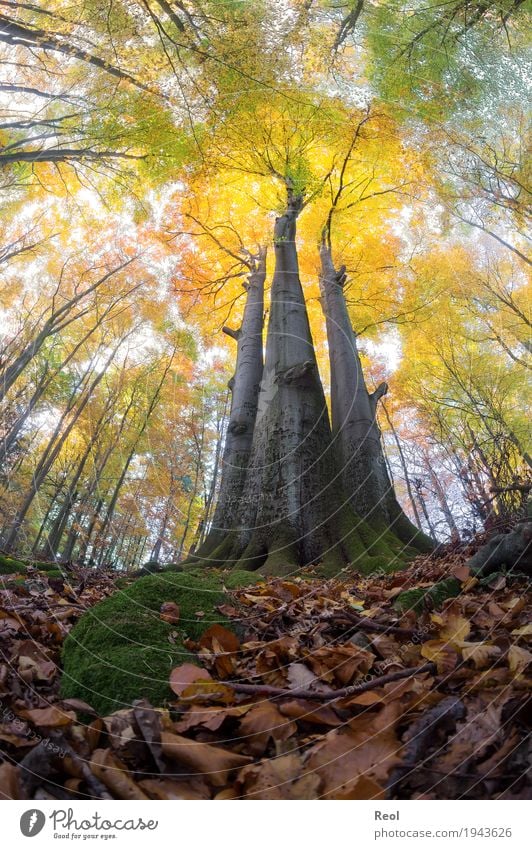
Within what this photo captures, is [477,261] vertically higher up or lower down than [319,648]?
higher up

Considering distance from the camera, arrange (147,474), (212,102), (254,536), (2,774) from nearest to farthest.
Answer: (2,774), (212,102), (254,536), (147,474)

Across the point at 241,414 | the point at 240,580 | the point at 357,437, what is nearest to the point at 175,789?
the point at 240,580

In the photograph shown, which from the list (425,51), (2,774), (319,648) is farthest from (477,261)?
(2,774)

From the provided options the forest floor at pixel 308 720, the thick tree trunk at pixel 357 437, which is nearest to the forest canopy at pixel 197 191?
the thick tree trunk at pixel 357 437

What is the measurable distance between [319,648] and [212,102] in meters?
4.02

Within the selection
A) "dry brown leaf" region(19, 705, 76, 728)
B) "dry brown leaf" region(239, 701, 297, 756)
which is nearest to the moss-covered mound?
"dry brown leaf" region(19, 705, 76, 728)

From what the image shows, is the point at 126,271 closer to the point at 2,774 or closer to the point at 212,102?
the point at 212,102

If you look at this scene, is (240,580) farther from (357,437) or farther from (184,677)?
(357,437)

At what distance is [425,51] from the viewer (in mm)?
3055

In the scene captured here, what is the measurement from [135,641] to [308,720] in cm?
65

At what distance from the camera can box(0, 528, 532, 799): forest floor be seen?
25.1 inches

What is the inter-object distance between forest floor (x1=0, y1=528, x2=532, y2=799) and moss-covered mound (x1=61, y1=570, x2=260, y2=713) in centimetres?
6

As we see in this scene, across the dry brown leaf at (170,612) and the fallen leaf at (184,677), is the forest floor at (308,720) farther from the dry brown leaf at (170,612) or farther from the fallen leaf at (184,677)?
the dry brown leaf at (170,612)

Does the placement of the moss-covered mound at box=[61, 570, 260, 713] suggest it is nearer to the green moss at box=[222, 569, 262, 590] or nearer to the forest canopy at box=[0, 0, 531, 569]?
the green moss at box=[222, 569, 262, 590]
